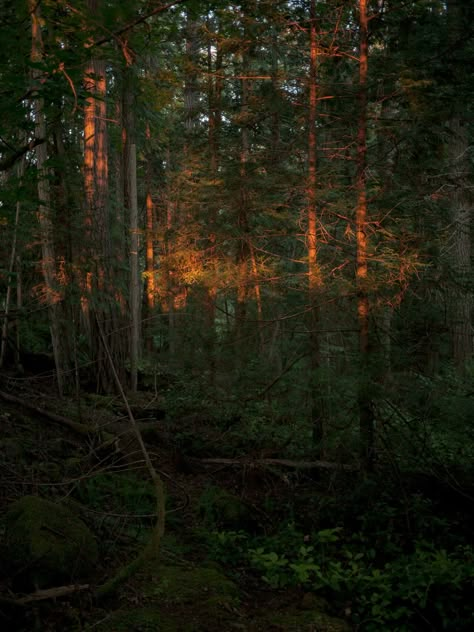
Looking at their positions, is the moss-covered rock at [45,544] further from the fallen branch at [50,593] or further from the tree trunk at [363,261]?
the tree trunk at [363,261]

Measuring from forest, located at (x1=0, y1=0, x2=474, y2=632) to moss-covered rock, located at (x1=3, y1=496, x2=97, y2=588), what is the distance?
0.02m

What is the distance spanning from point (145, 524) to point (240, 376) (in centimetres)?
394

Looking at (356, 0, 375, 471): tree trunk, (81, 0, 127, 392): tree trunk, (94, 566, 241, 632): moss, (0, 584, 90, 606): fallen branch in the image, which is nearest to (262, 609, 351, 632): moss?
(94, 566, 241, 632): moss

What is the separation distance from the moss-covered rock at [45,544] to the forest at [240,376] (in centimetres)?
2

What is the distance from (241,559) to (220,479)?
2.71 meters

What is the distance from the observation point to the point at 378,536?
6.23m

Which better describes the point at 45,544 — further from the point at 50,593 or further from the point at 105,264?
the point at 105,264

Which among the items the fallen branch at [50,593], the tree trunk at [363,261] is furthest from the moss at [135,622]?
the tree trunk at [363,261]

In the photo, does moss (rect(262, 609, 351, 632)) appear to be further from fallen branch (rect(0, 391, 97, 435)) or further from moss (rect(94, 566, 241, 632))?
fallen branch (rect(0, 391, 97, 435))

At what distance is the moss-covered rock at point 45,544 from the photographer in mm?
3682

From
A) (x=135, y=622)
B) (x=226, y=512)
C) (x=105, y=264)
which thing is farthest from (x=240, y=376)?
(x=135, y=622)

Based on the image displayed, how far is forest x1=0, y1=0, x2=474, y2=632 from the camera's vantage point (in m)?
4.02

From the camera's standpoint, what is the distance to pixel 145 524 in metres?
5.73

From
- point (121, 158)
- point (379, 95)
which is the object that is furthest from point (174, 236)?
point (379, 95)
